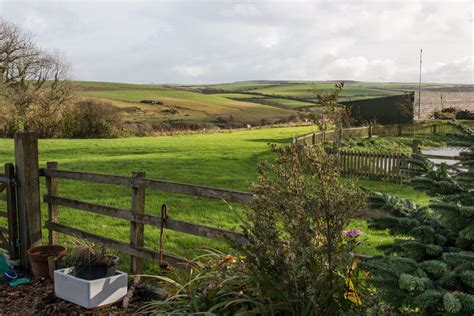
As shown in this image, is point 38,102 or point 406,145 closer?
point 406,145

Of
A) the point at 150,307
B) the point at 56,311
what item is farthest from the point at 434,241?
the point at 56,311

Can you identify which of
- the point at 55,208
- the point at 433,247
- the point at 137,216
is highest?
the point at 433,247

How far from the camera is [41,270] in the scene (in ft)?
21.4

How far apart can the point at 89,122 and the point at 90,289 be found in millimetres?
33473

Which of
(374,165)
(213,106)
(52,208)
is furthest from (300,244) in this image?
(213,106)

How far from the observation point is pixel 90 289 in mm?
5367

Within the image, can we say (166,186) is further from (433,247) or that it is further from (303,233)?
(433,247)

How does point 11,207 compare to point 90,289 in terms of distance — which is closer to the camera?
point 90,289

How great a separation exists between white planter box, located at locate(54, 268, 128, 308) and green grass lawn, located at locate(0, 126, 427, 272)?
1418 millimetres

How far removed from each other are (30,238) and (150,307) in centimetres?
302

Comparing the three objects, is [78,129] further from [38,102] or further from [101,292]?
[101,292]

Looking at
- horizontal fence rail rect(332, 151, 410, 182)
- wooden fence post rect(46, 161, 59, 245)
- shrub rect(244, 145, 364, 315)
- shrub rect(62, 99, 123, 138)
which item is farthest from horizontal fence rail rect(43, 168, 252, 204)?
shrub rect(62, 99, 123, 138)

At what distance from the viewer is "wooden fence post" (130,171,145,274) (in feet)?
20.0

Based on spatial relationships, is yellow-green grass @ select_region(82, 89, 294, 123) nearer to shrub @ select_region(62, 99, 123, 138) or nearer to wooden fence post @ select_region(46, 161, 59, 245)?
shrub @ select_region(62, 99, 123, 138)
